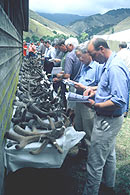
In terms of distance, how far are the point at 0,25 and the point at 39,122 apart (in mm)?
1239

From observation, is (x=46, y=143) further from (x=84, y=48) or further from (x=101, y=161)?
(x=84, y=48)

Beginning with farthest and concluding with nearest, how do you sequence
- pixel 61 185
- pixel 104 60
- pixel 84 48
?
pixel 84 48, pixel 61 185, pixel 104 60

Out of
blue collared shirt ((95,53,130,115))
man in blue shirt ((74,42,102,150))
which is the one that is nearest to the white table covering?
blue collared shirt ((95,53,130,115))

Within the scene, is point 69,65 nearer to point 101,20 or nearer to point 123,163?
point 123,163

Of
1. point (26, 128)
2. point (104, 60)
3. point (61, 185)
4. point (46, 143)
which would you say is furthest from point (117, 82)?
point (61, 185)

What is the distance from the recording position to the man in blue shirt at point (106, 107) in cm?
202

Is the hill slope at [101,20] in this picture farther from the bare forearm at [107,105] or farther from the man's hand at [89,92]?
the bare forearm at [107,105]

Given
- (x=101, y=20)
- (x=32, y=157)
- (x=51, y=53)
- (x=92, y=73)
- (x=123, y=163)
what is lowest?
(x=123, y=163)

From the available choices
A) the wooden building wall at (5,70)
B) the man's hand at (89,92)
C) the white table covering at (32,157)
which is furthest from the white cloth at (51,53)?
the white table covering at (32,157)

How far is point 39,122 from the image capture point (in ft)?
8.03

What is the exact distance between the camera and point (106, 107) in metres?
2.14

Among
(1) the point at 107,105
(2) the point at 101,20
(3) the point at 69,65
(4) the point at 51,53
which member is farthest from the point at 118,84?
(2) the point at 101,20

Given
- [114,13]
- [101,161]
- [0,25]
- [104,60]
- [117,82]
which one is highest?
[114,13]

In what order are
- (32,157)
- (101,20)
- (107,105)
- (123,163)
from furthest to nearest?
(101,20) → (123,163) → (107,105) → (32,157)
